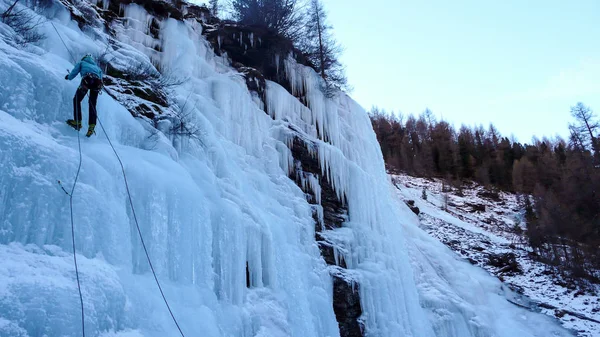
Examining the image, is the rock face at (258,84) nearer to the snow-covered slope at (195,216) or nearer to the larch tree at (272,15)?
the snow-covered slope at (195,216)

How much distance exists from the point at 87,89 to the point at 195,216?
1.86m

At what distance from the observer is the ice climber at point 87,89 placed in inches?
169

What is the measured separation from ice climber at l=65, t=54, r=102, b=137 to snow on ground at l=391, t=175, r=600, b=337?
12.6 m

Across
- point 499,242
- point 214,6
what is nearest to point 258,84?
point 214,6

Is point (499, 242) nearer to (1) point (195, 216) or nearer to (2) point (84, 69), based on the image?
(1) point (195, 216)

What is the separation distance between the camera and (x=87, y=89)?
4395 millimetres

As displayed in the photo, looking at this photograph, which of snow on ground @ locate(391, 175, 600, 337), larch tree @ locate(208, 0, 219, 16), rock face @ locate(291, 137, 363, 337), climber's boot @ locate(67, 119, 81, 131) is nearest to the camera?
climber's boot @ locate(67, 119, 81, 131)

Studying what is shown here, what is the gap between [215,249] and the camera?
5.11 meters

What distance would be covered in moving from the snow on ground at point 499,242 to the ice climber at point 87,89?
498 inches

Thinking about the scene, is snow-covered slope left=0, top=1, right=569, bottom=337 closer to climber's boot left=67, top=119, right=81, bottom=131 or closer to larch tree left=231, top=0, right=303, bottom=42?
climber's boot left=67, top=119, right=81, bottom=131

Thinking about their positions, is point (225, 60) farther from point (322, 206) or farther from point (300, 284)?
point (300, 284)

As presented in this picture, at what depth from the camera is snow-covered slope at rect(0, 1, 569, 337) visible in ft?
10.1

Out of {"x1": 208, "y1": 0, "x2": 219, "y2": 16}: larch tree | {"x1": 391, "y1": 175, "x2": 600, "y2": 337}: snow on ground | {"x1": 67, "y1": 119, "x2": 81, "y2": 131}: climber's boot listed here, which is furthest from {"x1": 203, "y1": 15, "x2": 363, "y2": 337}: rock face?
{"x1": 391, "y1": 175, "x2": 600, "y2": 337}: snow on ground

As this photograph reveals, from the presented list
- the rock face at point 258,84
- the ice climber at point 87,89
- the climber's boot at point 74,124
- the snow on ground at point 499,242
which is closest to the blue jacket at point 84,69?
the ice climber at point 87,89
